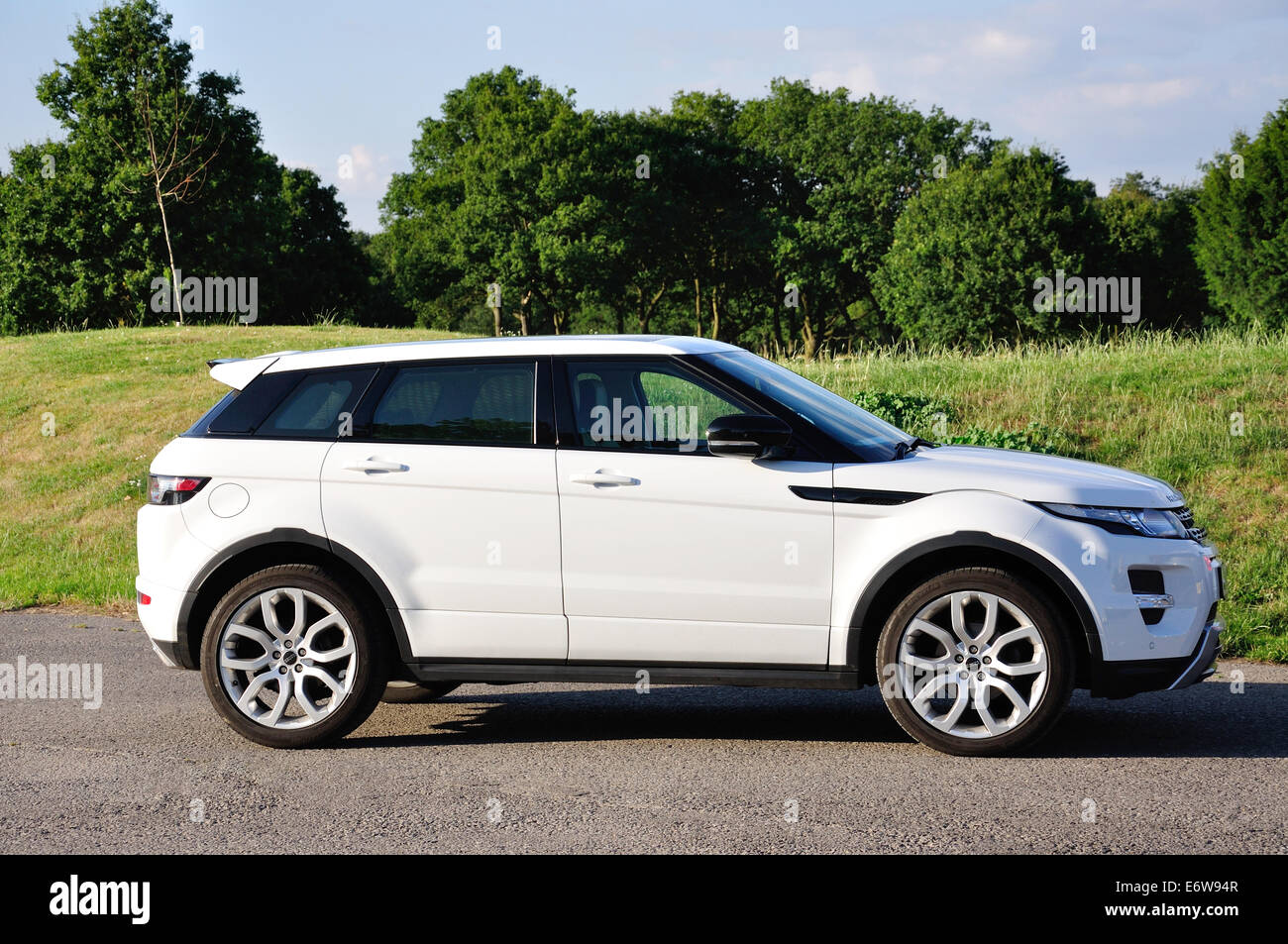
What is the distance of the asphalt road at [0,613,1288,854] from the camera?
463 cm

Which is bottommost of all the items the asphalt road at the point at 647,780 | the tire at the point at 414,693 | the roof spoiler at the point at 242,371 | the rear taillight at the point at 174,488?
the tire at the point at 414,693

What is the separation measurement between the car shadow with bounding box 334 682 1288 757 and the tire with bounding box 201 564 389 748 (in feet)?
0.89

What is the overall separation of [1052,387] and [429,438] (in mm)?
9297

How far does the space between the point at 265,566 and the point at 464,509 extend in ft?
3.67

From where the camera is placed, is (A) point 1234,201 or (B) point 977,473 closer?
(B) point 977,473

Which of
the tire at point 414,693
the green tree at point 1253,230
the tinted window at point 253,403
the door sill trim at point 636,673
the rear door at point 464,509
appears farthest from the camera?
the green tree at point 1253,230

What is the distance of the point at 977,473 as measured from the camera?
5.67 m

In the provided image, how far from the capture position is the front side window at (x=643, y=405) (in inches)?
230

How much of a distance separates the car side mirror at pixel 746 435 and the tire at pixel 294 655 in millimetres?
1885

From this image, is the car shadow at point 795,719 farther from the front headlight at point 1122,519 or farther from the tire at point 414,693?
the front headlight at point 1122,519

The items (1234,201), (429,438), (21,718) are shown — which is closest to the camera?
(429,438)

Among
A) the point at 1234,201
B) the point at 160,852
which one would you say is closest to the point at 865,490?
the point at 160,852

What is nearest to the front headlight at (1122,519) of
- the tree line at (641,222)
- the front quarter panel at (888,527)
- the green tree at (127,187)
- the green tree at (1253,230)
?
the front quarter panel at (888,527)
